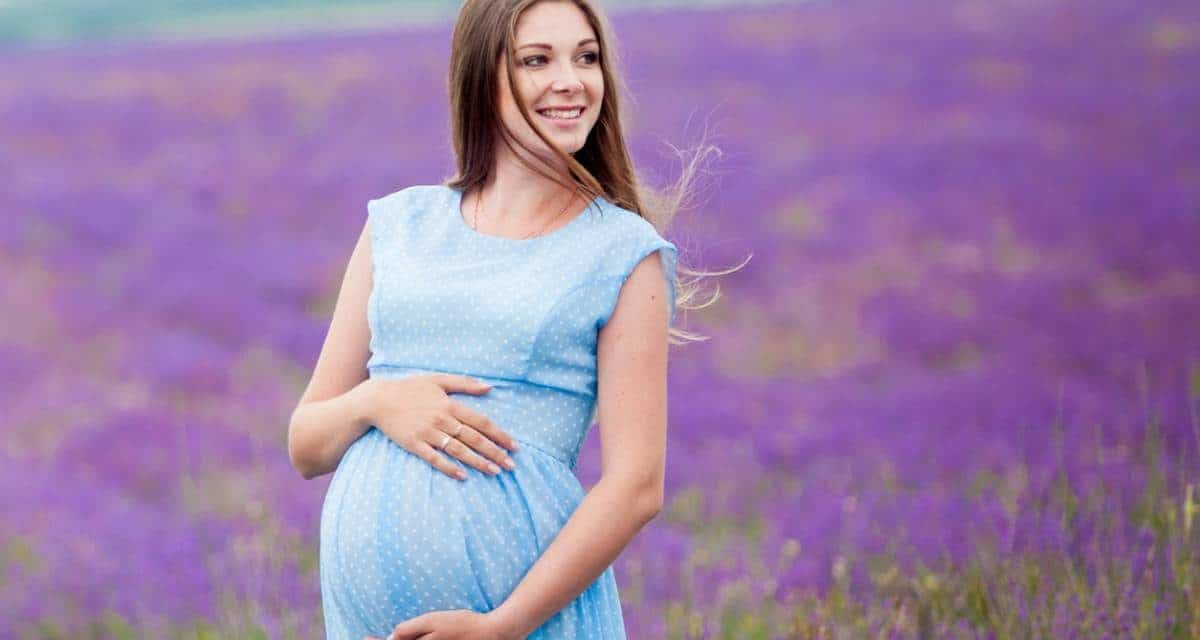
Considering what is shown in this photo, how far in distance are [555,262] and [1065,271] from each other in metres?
6.35

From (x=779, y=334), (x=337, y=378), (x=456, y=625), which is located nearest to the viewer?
(x=456, y=625)

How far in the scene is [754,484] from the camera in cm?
→ 543

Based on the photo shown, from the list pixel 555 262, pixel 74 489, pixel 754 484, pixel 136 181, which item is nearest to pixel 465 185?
pixel 555 262

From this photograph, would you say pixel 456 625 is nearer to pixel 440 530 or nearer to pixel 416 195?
pixel 440 530

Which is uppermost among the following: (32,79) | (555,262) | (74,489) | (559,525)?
(555,262)

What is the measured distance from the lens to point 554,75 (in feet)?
7.03

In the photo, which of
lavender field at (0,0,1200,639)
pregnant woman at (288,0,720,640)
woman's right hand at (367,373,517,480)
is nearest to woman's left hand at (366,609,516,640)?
pregnant woman at (288,0,720,640)

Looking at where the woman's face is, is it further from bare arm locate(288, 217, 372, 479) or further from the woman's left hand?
the woman's left hand

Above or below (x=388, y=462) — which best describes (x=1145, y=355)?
below

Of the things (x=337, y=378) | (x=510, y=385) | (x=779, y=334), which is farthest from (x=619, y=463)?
(x=779, y=334)

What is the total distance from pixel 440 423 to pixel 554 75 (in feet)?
1.62

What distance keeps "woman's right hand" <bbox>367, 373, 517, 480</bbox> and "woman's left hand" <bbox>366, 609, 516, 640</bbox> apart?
185 millimetres

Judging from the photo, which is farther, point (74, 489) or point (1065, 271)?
point (1065, 271)

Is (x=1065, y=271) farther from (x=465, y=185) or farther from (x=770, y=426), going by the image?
(x=465, y=185)
